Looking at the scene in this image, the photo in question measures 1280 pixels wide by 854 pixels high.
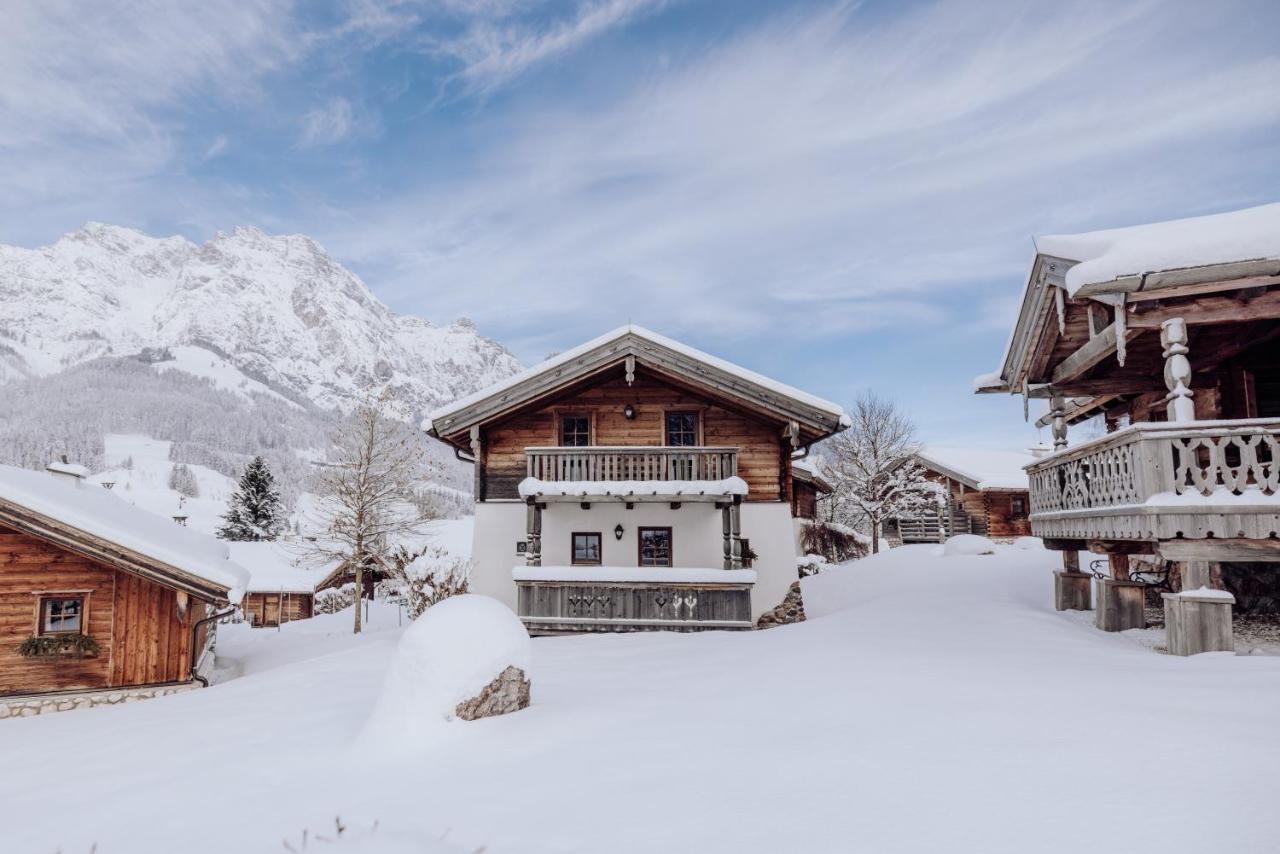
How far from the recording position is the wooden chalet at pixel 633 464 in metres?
16.5

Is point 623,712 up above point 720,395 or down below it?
below

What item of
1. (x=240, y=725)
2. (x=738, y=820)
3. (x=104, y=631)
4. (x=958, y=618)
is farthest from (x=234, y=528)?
(x=738, y=820)

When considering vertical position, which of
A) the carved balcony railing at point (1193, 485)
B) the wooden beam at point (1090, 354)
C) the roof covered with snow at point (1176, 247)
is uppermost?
the roof covered with snow at point (1176, 247)

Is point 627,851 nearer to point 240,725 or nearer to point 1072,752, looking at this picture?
point 1072,752

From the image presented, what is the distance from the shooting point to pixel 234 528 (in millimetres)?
48531

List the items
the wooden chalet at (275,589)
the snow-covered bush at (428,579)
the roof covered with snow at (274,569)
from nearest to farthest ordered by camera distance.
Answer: the snow-covered bush at (428,579)
the roof covered with snow at (274,569)
the wooden chalet at (275,589)

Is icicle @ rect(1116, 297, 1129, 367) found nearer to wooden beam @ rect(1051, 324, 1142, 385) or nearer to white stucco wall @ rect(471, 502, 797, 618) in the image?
wooden beam @ rect(1051, 324, 1142, 385)

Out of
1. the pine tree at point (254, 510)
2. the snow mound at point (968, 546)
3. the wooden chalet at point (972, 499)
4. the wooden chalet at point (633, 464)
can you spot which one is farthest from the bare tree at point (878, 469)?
the pine tree at point (254, 510)

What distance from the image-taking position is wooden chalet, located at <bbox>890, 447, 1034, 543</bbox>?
33.8 m

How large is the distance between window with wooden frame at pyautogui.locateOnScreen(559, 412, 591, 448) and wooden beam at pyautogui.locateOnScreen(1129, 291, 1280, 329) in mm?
12458

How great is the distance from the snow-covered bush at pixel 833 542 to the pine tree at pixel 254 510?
3732 cm

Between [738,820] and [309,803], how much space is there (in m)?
3.35

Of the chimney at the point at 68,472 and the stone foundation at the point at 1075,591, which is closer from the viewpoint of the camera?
the stone foundation at the point at 1075,591

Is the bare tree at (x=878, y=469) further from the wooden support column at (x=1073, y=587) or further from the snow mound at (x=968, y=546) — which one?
the wooden support column at (x=1073, y=587)
